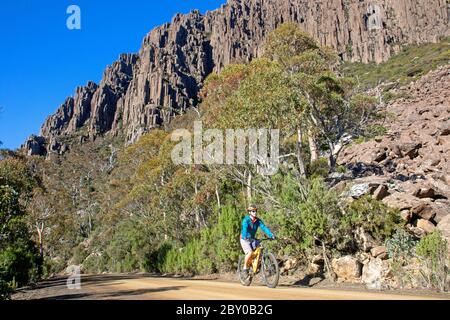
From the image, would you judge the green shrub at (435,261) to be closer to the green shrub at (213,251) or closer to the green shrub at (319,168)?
the green shrub at (213,251)

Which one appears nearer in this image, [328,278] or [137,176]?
[328,278]

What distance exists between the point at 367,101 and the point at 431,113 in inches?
565

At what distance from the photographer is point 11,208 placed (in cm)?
2167

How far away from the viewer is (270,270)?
10.1 meters

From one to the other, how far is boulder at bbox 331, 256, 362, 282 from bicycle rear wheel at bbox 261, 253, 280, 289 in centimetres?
255

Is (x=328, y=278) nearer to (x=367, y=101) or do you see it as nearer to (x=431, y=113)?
(x=367, y=101)

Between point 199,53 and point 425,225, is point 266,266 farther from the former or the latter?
point 199,53

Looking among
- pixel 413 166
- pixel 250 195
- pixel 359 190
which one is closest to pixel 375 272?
pixel 359 190

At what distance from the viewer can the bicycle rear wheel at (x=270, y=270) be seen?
9906mm

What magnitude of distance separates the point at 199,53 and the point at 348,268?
185 meters

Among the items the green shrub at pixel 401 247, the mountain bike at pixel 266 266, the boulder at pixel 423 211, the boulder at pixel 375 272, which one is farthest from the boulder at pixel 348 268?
the boulder at pixel 423 211

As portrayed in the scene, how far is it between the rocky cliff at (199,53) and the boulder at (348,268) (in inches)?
4939
